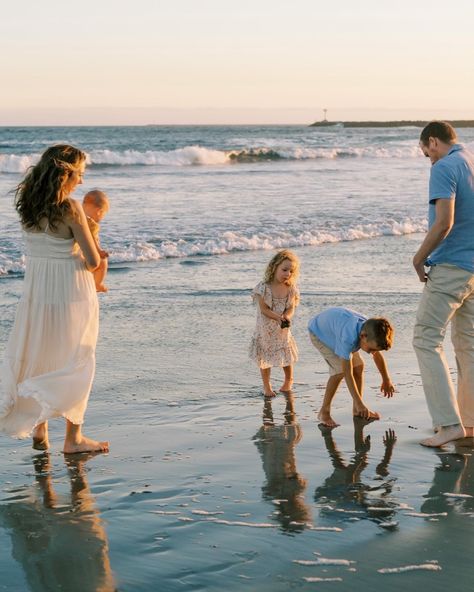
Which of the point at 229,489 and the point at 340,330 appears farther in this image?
the point at 340,330

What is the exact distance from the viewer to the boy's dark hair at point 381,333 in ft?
19.2

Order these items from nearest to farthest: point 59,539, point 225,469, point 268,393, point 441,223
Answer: point 59,539, point 225,469, point 441,223, point 268,393

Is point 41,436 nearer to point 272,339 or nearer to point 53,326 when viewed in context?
point 53,326

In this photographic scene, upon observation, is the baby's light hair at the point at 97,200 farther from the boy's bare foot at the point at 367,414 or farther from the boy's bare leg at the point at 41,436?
the boy's bare foot at the point at 367,414

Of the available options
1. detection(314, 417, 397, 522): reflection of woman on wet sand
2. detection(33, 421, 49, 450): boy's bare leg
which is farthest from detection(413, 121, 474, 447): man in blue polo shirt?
detection(33, 421, 49, 450): boy's bare leg

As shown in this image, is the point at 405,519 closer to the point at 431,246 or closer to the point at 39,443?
the point at 431,246

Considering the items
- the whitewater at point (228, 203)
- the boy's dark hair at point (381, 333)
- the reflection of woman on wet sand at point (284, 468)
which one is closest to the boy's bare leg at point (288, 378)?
the reflection of woman on wet sand at point (284, 468)

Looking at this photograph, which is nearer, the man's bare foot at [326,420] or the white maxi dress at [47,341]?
the white maxi dress at [47,341]

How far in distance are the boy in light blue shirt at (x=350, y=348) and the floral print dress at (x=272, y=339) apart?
0.63m

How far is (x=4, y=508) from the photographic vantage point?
456cm

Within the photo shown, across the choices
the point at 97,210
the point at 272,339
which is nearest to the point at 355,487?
the point at 97,210

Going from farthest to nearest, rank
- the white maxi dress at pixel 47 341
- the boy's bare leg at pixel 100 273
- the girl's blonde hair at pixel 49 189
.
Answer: the boy's bare leg at pixel 100 273
the white maxi dress at pixel 47 341
the girl's blonde hair at pixel 49 189

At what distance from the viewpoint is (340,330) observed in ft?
20.7

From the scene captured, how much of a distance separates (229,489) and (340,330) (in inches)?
71.0
